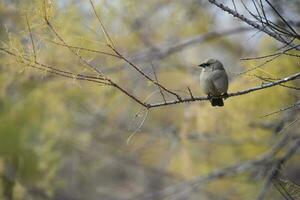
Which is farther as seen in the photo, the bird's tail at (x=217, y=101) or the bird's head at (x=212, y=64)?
the bird's head at (x=212, y=64)

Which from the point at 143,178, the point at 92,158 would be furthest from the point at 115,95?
the point at 143,178

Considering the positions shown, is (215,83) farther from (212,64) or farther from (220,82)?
(212,64)

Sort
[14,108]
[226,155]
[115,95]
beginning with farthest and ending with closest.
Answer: [226,155]
[14,108]
[115,95]

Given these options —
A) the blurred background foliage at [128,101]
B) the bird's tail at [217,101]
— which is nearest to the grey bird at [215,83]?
the bird's tail at [217,101]

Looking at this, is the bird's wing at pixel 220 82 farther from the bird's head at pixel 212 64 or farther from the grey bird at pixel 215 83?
the bird's head at pixel 212 64

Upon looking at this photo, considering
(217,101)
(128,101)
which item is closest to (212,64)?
(217,101)

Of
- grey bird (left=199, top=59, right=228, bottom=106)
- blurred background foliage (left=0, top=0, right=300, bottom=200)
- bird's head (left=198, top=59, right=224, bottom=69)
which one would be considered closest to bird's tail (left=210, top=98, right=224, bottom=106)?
grey bird (left=199, top=59, right=228, bottom=106)

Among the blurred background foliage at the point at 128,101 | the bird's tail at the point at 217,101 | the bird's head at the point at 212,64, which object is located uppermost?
the blurred background foliage at the point at 128,101

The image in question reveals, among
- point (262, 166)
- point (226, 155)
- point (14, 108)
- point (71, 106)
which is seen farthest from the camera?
point (226, 155)

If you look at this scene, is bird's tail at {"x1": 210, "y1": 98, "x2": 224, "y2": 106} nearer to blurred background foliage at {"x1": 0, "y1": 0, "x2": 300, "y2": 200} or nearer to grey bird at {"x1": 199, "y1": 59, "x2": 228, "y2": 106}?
grey bird at {"x1": 199, "y1": 59, "x2": 228, "y2": 106}

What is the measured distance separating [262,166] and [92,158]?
21.2 ft

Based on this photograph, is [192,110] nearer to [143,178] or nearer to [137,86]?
[137,86]

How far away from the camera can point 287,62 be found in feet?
24.3

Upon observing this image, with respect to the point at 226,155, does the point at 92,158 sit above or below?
above
